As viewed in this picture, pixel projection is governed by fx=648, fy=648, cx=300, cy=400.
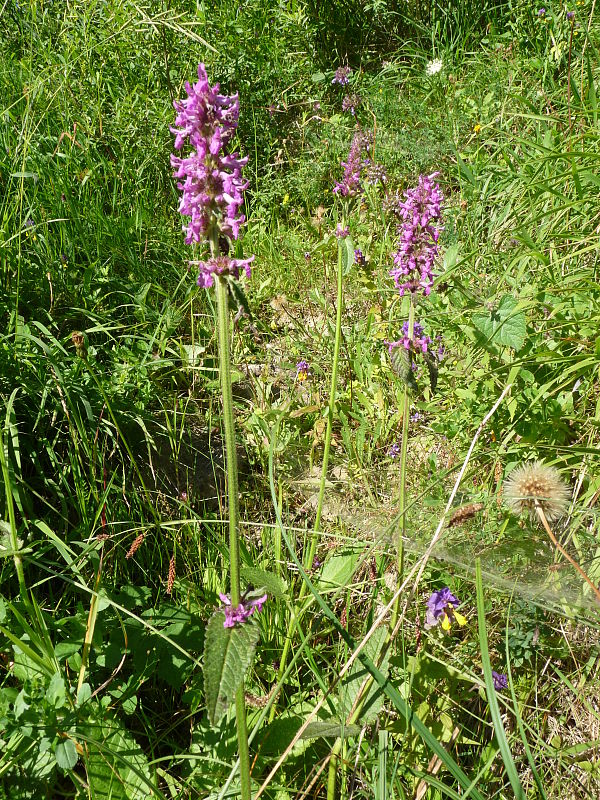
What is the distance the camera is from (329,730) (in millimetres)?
1339

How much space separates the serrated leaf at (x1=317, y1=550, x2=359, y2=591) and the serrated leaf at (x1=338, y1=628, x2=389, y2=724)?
0.23 meters

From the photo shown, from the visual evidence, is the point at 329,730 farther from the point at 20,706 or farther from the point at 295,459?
the point at 295,459

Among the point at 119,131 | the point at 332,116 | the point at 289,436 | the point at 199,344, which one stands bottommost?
the point at 289,436

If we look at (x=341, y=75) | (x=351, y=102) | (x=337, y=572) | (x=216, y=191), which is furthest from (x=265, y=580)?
(x=341, y=75)

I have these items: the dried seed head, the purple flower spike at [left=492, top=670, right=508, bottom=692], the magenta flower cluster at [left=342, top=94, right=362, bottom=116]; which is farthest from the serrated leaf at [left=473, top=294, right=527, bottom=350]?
the magenta flower cluster at [left=342, top=94, right=362, bottom=116]

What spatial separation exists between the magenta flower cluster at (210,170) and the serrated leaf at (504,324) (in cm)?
118

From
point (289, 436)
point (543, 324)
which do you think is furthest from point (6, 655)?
point (543, 324)

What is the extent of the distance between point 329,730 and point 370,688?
0.51ft

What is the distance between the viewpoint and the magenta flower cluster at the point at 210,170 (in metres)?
1.11

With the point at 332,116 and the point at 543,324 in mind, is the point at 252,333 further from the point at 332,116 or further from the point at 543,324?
the point at 332,116

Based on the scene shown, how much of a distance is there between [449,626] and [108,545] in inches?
40.4

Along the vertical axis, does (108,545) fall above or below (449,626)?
above

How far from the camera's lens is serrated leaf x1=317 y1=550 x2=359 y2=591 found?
185cm

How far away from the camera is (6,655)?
1.68m
